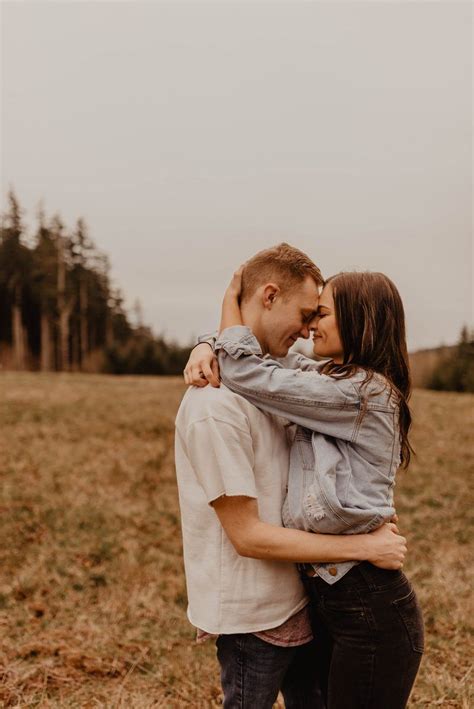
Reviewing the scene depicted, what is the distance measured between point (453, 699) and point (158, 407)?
11589 millimetres

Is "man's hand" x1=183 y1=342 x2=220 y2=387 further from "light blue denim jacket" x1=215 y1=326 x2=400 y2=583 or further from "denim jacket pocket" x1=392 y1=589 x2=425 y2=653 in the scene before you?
"denim jacket pocket" x1=392 y1=589 x2=425 y2=653

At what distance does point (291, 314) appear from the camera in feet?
7.54

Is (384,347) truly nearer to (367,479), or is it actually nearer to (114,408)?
(367,479)

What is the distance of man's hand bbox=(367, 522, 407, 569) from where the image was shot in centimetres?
201

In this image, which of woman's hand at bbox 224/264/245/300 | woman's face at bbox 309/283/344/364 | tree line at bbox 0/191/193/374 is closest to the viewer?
woman's face at bbox 309/283/344/364

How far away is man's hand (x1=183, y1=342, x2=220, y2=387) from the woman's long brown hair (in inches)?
16.6

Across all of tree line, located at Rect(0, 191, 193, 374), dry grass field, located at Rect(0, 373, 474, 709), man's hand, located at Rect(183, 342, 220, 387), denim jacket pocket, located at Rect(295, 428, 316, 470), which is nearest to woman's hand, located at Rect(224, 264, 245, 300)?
man's hand, located at Rect(183, 342, 220, 387)

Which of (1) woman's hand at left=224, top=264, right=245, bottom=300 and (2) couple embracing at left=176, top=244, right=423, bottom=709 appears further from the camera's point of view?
(1) woman's hand at left=224, top=264, right=245, bottom=300

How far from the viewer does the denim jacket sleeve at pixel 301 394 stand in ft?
6.64

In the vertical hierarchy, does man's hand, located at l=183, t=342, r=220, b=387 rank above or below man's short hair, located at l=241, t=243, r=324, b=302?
below

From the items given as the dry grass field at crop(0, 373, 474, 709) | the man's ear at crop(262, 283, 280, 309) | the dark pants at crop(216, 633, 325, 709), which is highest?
the man's ear at crop(262, 283, 280, 309)

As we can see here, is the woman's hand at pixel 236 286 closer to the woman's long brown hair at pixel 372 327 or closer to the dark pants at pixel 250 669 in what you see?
the woman's long brown hair at pixel 372 327

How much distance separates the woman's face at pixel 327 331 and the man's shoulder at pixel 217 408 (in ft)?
1.11

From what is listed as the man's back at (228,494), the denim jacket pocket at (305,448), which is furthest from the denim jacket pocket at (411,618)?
the denim jacket pocket at (305,448)
